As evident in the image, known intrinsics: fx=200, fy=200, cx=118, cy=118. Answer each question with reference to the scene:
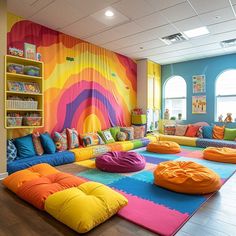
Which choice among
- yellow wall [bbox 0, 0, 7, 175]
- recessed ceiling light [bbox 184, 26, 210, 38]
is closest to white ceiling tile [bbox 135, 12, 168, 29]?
recessed ceiling light [bbox 184, 26, 210, 38]

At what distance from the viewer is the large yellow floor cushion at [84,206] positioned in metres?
1.80

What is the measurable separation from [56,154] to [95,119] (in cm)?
178

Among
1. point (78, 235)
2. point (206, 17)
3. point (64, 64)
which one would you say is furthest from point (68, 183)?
point (206, 17)

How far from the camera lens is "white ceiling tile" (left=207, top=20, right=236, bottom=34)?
406 centimetres

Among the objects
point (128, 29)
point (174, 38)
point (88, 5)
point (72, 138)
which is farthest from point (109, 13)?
point (72, 138)

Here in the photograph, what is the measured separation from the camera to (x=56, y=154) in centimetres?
395

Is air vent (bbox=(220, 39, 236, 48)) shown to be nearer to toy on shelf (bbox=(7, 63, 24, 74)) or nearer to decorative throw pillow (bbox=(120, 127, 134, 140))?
decorative throw pillow (bbox=(120, 127, 134, 140))

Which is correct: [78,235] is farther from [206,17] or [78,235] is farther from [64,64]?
[206,17]

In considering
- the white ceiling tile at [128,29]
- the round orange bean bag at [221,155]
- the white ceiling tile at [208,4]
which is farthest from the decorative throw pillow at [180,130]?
the white ceiling tile at [208,4]

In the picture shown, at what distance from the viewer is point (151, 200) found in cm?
247

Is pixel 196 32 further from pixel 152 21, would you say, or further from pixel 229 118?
pixel 229 118

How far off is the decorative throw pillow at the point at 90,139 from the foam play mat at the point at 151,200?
957 millimetres

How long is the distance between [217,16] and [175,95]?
3.84 m

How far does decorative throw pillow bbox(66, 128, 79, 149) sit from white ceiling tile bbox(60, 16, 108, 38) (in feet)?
7.37
